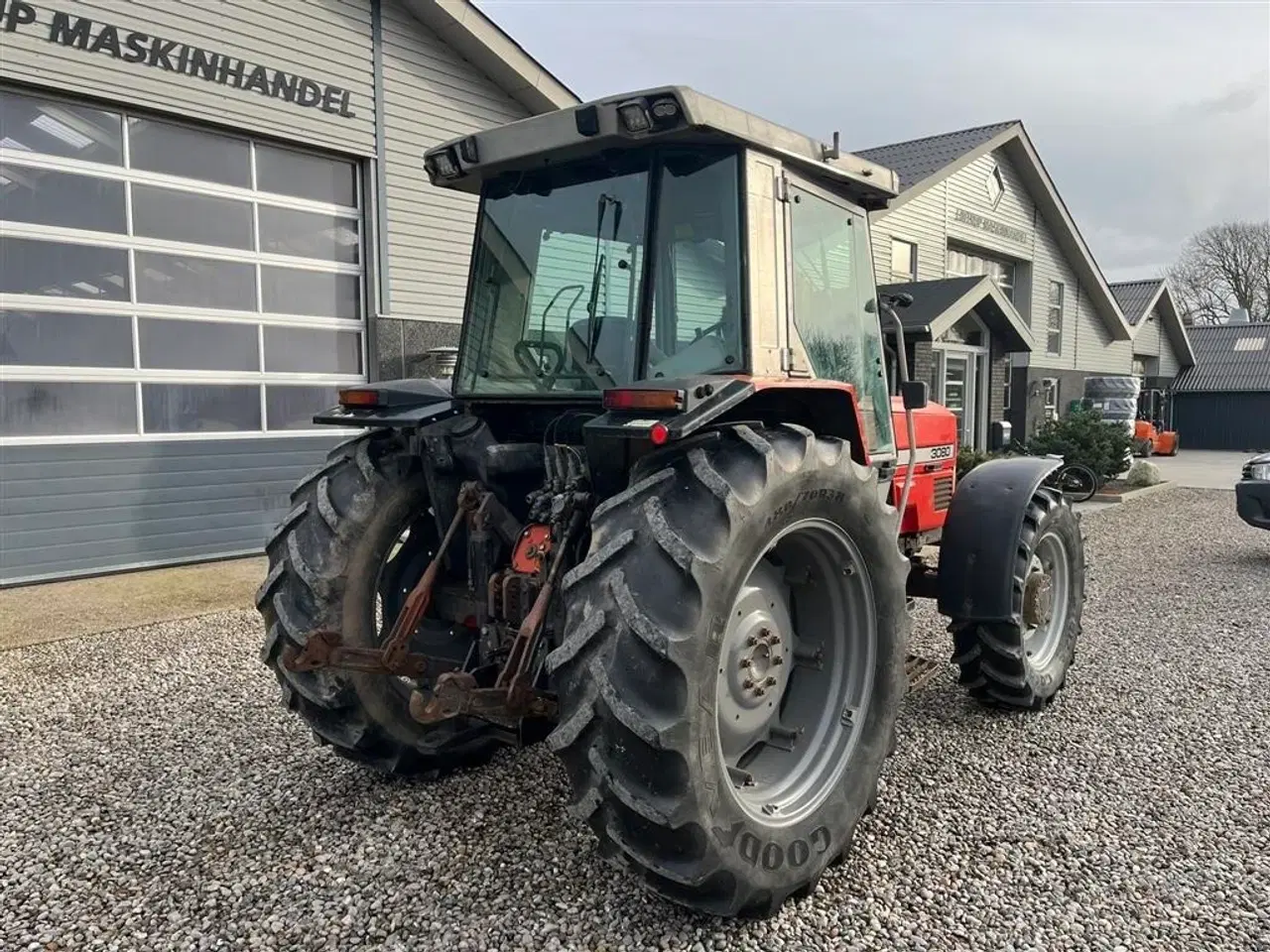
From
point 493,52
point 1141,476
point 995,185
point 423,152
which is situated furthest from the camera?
point 995,185

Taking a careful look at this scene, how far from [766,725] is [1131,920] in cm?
121

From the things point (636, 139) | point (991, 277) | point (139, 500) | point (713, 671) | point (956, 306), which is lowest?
point (139, 500)

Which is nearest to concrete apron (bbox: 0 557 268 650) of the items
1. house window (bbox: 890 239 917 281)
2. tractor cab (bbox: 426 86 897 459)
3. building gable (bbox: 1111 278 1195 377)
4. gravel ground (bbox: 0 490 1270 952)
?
gravel ground (bbox: 0 490 1270 952)

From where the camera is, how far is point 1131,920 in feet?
9.15

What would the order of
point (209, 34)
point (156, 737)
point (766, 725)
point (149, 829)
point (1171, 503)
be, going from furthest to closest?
point (1171, 503) → point (209, 34) → point (156, 737) → point (149, 829) → point (766, 725)

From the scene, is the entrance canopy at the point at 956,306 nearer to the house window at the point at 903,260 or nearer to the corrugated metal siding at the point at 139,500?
the house window at the point at 903,260

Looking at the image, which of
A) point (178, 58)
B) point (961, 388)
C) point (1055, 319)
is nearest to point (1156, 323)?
point (1055, 319)

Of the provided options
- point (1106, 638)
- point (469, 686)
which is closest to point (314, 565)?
point (469, 686)

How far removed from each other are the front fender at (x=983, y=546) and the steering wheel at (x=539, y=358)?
6.88ft

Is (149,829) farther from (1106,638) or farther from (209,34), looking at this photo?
(209,34)

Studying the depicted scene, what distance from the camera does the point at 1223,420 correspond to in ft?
107

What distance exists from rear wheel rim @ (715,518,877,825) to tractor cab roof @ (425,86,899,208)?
132 cm

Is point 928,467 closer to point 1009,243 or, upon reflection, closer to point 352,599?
point 352,599

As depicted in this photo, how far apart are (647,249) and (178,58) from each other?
6.77 metres
